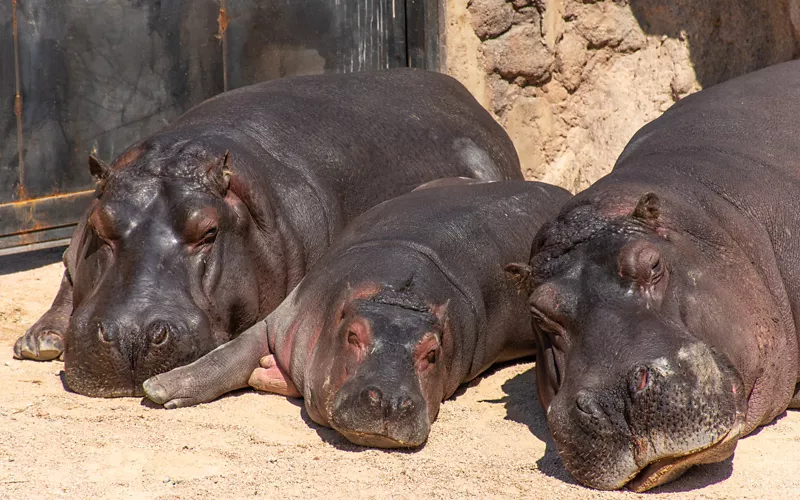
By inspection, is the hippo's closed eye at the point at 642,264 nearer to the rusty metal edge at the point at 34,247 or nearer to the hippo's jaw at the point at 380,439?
the hippo's jaw at the point at 380,439

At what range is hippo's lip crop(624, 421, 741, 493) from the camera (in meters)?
4.21

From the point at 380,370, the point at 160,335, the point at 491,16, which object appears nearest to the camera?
the point at 380,370

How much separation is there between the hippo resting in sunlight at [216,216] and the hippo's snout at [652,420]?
202 centimetres

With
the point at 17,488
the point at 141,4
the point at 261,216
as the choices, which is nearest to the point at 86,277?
the point at 261,216

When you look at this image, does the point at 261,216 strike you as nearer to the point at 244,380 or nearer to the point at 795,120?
the point at 244,380

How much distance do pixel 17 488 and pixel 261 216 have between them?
6.76 ft

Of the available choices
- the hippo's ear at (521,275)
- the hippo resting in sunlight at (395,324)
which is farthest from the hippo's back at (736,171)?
the hippo resting in sunlight at (395,324)

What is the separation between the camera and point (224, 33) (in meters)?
8.05

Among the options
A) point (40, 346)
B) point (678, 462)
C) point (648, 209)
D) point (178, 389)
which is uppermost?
point (648, 209)

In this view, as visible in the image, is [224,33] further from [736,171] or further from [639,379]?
[639,379]

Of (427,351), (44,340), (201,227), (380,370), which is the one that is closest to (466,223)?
(427,351)

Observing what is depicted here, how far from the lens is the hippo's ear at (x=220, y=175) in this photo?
5.93 m

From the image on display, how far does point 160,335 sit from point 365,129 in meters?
2.11

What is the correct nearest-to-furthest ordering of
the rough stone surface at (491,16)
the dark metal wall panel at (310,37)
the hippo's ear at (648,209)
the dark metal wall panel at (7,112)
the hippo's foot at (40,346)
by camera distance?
the hippo's ear at (648,209), the hippo's foot at (40,346), the dark metal wall panel at (7,112), the dark metal wall panel at (310,37), the rough stone surface at (491,16)
